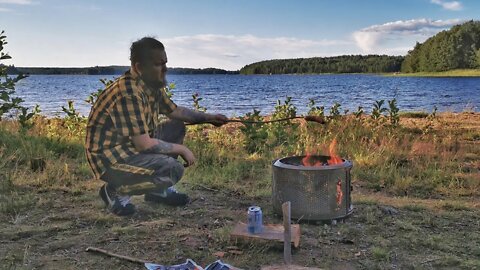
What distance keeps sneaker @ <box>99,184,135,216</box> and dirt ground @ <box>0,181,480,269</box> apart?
2.8 inches

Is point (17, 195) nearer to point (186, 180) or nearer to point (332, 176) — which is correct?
point (186, 180)

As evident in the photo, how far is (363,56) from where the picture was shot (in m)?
113

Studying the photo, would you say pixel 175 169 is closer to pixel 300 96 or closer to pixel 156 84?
pixel 156 84

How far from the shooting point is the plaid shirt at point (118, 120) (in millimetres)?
3811

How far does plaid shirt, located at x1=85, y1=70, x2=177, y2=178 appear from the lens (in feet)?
12.5

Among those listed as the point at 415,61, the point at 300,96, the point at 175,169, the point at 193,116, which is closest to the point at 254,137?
the point at 193,116

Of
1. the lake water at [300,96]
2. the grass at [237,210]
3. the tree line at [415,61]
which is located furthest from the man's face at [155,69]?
the tree line at [415,61]

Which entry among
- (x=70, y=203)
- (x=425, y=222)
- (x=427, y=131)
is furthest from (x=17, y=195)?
(x=427, y=131)

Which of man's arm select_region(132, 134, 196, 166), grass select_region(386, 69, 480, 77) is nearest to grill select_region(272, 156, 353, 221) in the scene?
man's arm select_region(132, 134, 196, 166)

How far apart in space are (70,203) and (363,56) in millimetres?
114473

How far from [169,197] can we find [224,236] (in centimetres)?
118

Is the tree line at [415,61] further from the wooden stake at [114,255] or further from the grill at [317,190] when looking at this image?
the wooden stake at [114,255]

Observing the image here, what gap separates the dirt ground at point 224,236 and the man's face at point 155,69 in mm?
1229

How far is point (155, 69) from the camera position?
398cm
